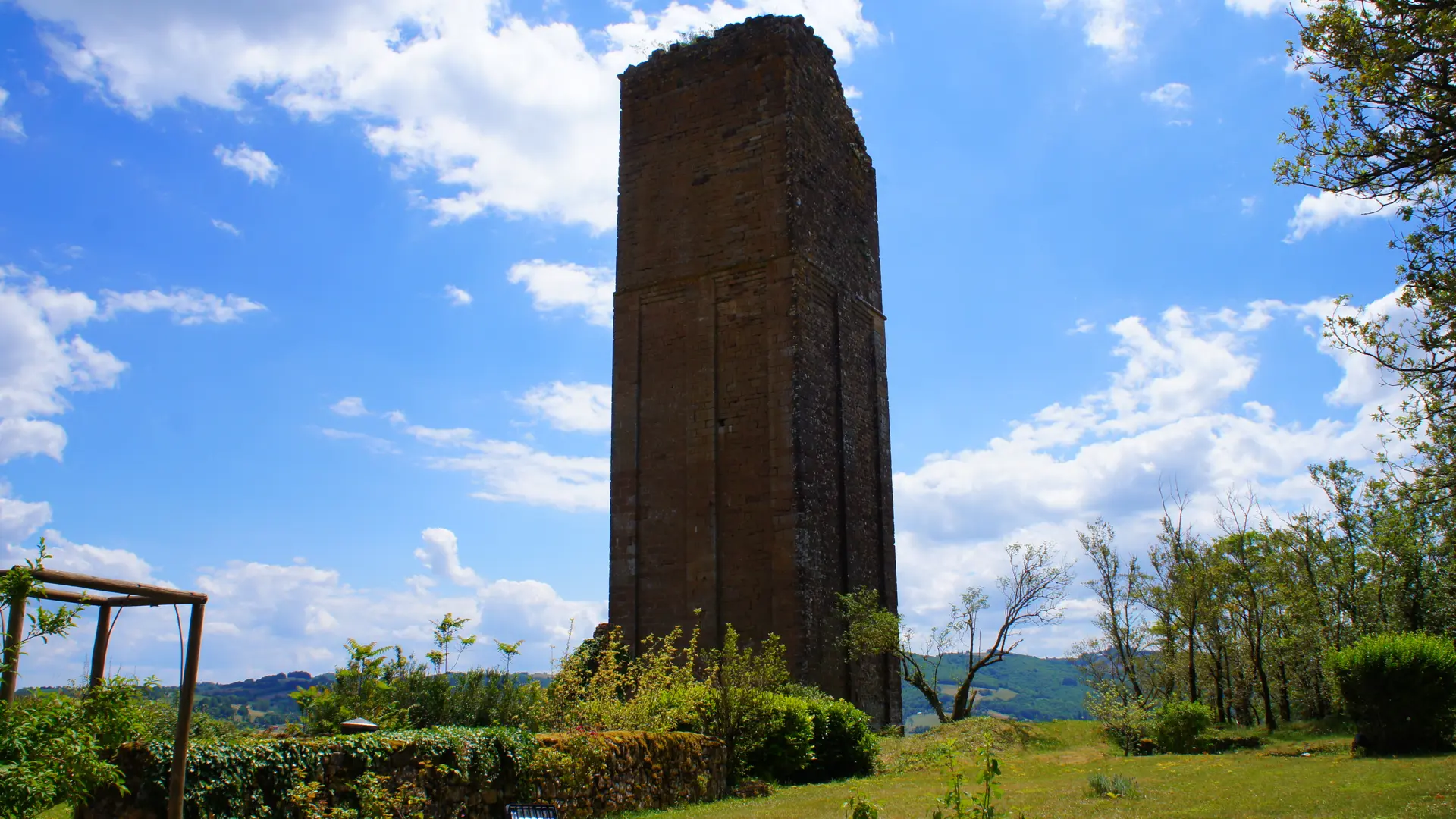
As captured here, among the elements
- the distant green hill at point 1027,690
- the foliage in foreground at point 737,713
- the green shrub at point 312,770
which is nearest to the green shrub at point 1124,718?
the foliage in foreground at point 737,713

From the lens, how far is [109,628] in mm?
6332

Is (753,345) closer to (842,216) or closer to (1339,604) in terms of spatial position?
(842,216)

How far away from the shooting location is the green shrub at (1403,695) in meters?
13.9

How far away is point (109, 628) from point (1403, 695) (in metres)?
15.5

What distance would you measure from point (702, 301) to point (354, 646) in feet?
36.9

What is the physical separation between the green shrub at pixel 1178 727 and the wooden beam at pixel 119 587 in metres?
16.1

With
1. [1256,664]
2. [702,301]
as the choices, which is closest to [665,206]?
[702,301]

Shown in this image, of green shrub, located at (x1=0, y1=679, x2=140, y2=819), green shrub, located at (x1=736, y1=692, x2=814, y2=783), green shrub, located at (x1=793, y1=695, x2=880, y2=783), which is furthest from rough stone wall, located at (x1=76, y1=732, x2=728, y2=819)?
green shrub, located at (x1=793, y1=695, x2=880, y2=783)

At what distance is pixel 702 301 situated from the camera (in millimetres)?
20359

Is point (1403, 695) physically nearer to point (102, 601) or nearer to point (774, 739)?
point (774, 739)

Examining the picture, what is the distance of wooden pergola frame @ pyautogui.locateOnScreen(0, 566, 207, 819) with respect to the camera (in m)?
5.50

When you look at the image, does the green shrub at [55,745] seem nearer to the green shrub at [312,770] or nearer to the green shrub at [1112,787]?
the green shrub at [312,770]

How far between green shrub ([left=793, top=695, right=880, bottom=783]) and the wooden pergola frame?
9.49 m

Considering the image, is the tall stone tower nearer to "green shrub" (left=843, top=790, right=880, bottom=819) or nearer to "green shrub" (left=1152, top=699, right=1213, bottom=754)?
"green shrub" (left=1152, top=699, right=1213, bottom=754)
